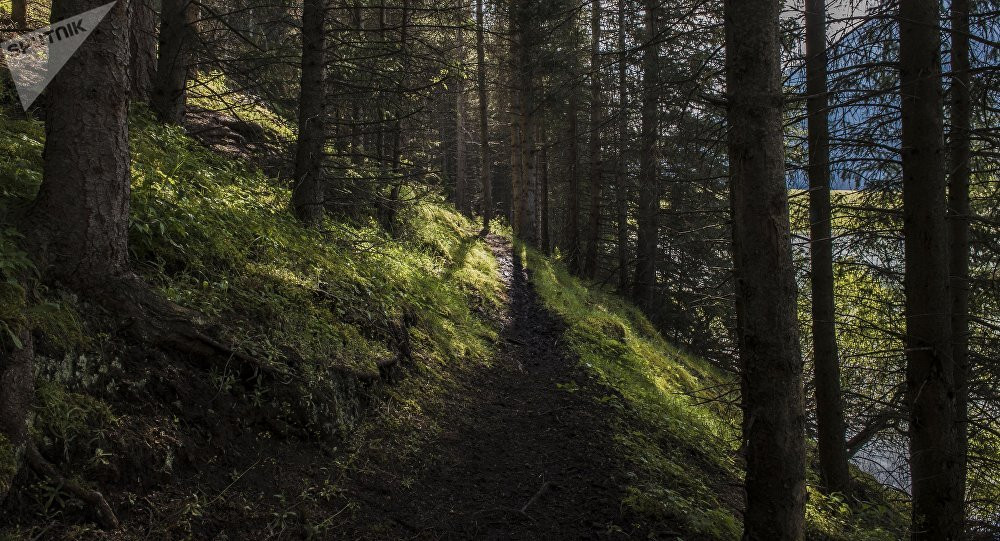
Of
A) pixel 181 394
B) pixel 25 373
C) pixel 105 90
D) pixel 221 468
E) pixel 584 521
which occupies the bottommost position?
pixel 584 521

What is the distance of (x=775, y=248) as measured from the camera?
3.84 meters

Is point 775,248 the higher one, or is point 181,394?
point 775,248

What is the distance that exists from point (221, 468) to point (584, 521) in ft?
9.20

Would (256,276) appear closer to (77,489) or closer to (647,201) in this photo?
(77,489)

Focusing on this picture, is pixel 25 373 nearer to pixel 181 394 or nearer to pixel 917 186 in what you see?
pixel 181 394

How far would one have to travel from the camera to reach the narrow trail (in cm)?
420

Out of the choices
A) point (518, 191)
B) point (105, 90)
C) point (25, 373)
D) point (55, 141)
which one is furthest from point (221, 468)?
point (518, 191)

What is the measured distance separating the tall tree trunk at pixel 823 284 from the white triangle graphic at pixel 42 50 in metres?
7.09

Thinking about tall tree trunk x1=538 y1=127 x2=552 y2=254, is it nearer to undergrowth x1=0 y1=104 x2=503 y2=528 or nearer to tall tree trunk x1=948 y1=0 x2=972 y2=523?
undergrowth x1=0 y1=104 x2=503 y2=528

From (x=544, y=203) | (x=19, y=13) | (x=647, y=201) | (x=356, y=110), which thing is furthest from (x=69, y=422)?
(x=544, y=203)

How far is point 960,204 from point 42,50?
11.3 meters

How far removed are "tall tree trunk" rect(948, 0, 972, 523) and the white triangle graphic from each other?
781cm

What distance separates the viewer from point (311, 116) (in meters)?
7.26

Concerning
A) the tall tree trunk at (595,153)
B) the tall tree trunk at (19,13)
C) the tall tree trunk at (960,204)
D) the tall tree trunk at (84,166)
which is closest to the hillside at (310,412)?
the tall tree trunk at (84,166)
